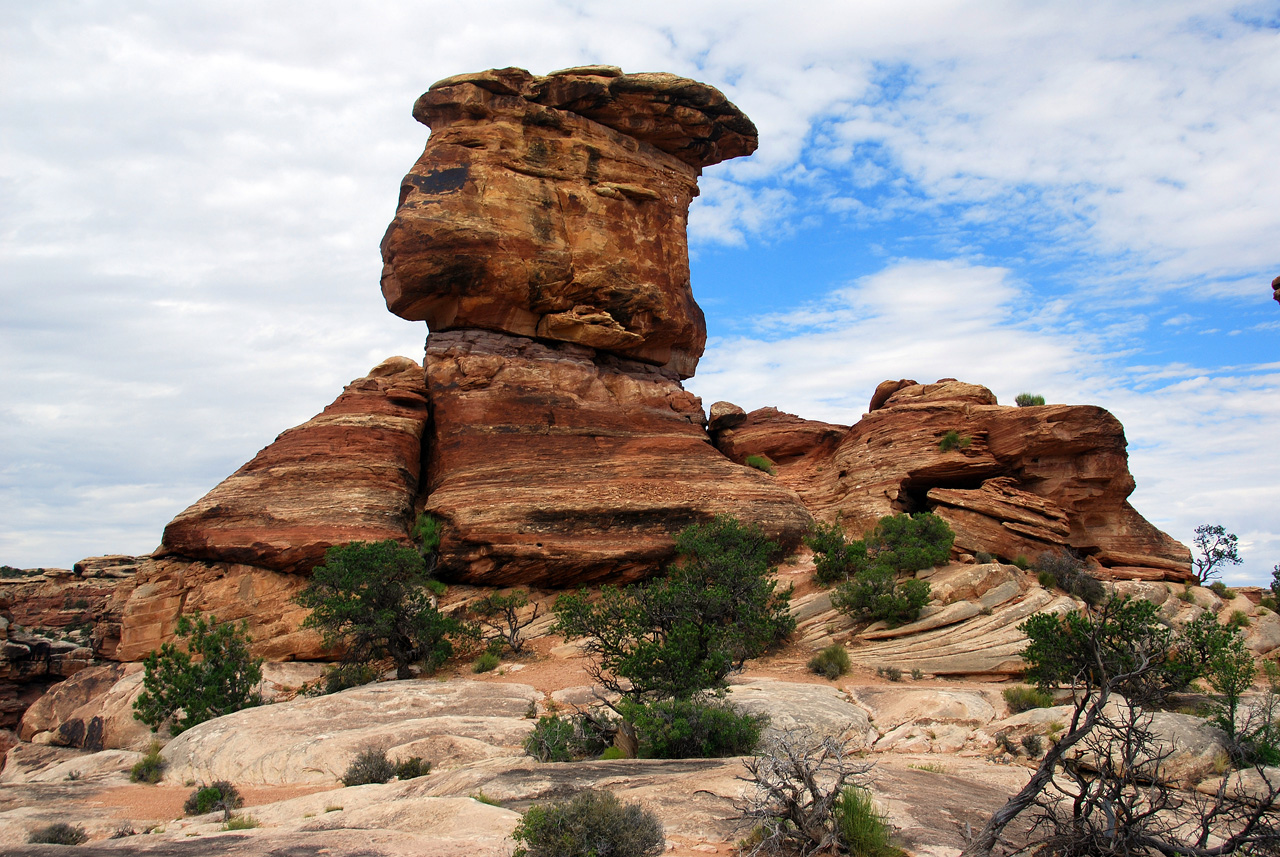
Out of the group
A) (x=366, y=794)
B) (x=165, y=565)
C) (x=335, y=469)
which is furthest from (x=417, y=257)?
(x=366, y=794)

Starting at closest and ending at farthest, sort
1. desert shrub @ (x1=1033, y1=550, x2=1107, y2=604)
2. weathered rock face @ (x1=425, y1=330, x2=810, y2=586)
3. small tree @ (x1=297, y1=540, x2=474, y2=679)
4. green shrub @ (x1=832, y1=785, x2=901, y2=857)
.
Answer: green shrub @ (x1=832, y1=785, x2=901, y2=857) → small tree @ (x1=297, y1=540, x2=474, y2=679) → desert shrub @ (x1=1033, y1=550, x2=1107, y2=604) → weathered rock face @ (x1=425, y1=330, x2=810, y2=586)

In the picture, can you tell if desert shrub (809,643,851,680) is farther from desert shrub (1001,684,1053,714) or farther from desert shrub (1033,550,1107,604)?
desert shrub (1033,550,1107,604)

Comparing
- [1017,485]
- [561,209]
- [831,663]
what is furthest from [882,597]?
[561,209]

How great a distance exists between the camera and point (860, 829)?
6645mm

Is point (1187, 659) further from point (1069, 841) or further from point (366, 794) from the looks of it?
point (366, 794)

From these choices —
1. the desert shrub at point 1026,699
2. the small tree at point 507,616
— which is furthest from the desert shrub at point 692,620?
the desert shrub at point 1026,699

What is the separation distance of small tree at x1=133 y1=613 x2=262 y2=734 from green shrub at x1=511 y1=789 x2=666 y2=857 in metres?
13.1

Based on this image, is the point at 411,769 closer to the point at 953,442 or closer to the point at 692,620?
the point at 692,620

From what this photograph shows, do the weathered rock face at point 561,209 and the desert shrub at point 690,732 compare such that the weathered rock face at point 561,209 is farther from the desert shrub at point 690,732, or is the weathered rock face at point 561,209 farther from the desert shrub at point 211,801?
the desert shrub at point 690,732

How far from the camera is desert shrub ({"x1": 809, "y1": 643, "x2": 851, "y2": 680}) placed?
17.4 m

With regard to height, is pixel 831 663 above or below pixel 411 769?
above

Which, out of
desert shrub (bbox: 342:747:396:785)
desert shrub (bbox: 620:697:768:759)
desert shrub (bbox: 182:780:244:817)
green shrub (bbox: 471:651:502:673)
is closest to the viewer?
desert shrub (bbox: 182:780:244:817)

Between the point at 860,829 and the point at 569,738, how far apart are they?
6178mm

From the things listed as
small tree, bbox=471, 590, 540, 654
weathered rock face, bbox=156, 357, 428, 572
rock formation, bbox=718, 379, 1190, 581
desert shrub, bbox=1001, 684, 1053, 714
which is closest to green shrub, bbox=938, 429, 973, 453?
rock formation, bbox=718, 379, 1190, 581
